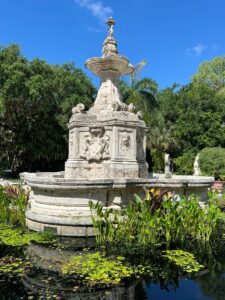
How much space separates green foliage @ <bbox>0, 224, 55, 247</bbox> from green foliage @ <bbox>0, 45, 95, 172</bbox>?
16.9m

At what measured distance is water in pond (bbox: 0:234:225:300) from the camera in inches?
160

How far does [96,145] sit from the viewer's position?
9.26 metres

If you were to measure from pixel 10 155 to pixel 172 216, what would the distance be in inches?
914

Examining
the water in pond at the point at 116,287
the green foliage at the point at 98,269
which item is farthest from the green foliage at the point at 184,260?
the green foliage at the point at 98,269

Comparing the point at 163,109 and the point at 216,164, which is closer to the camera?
the point at 216,164

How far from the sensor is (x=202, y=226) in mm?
6266

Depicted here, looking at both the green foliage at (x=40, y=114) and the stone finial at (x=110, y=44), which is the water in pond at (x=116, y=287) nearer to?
the stone finial at (x=110, y=44)

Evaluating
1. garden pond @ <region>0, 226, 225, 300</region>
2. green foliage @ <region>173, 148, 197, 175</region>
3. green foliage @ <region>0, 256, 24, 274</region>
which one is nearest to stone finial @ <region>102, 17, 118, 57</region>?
garden pond @ <region>0, 226, 225, 300</region>

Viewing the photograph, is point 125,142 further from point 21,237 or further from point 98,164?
point 21,237

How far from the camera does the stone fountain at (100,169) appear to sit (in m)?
6.96

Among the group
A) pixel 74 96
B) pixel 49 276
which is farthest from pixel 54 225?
pixel 74 96

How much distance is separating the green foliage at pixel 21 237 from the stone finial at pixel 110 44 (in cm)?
631

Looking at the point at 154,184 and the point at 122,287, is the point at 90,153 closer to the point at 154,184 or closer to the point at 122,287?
the point at 154,184

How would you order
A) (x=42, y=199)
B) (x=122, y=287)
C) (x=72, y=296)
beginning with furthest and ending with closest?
1. (x=42, y=199)
2. (x=122, y=287)
3. (x=72, y=296)
